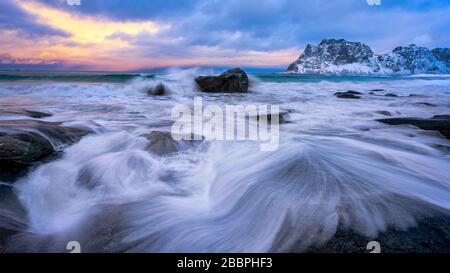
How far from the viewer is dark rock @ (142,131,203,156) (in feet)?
15.0

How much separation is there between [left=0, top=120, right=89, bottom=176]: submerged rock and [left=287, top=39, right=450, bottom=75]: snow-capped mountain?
95777mm

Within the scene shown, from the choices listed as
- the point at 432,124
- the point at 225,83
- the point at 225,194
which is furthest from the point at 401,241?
the point at 225,83

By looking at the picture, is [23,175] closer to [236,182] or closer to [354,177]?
[236,182]

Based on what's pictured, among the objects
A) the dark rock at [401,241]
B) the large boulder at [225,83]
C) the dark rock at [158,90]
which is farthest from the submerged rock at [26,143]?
the large boulder at [225,83]

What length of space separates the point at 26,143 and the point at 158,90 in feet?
39.1

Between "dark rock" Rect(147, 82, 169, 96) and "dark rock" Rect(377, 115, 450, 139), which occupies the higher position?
"dark rock" Rect(147, 82, 169, 96)

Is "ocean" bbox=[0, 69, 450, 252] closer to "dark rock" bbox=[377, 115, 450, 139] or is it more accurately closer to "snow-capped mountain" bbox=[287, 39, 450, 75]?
"dark rock" bbox=[377, 115, 450, 139]

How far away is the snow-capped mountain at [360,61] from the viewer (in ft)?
324

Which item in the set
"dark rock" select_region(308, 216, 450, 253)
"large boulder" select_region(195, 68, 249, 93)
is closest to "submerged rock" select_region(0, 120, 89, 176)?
"dark rock" select_region(308, 216, 450, 253)

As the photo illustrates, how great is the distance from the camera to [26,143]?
382 centimetres

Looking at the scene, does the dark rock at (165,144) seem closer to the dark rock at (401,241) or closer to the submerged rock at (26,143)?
the submerged rock at (26,143)

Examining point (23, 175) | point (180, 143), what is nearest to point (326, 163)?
point (180, 143)

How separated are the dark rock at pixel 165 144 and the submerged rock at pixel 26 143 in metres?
1.29

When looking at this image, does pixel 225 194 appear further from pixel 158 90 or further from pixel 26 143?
pixel 158 90
